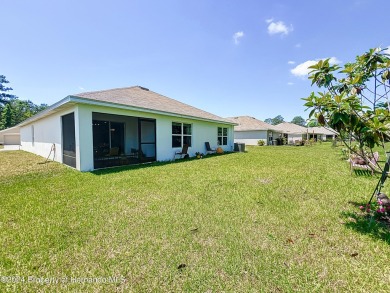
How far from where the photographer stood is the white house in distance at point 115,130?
820cm

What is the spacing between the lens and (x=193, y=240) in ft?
9.28

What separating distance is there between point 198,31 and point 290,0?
4.68m

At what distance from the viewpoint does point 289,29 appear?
9.95 meters

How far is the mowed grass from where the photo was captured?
6.69 ft

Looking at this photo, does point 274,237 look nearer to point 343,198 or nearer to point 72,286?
Result: point 72,286

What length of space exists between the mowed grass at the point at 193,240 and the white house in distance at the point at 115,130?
381 cm

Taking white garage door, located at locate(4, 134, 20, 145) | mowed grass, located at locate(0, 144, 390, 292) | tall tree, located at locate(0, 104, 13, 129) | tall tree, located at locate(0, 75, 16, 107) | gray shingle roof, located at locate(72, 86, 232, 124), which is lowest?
mowed grass, located at locate(0, 144, 390, 292)

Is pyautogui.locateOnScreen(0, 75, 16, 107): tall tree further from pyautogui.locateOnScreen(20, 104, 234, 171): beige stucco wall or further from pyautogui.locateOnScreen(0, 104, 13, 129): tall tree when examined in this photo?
pyautogui.locateOnScreen(20, 104, 234, 171): beige stucco wall

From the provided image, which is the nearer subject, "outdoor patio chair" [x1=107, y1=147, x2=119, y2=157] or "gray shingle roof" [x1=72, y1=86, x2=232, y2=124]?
"gray shingle roof" [x1=72, y1=86, x2=232, y2=124]

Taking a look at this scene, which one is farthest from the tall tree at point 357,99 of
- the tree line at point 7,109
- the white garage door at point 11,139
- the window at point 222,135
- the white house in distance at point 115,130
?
the tree line at point 7,109

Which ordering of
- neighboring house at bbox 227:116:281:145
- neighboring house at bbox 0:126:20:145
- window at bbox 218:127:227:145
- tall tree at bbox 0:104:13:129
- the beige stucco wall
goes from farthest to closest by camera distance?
tall tree at bbox 0:104:13:129, neighboring house at bbox 0:126:20:145, neighboring house at bbox 227:116:281:145, window at bbox 218:127:227:145, the beige stucco wall

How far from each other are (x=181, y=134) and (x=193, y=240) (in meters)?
10.6

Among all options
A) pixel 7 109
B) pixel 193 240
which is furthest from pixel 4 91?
pixel 193 240

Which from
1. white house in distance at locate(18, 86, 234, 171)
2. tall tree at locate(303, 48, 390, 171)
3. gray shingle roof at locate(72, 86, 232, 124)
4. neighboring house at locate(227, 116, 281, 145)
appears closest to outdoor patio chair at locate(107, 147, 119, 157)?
white house in distance at locate(18, 86, 234, 171)
